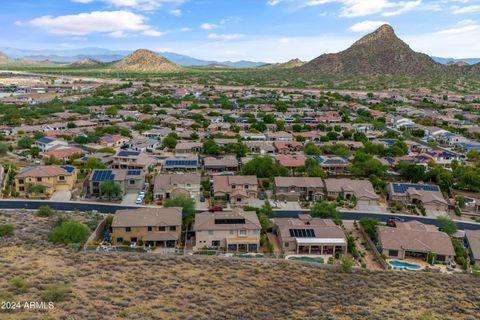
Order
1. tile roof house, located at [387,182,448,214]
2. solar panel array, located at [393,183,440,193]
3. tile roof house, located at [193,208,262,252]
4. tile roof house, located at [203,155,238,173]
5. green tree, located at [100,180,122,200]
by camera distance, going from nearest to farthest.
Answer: tile roof house, located at [193,208,262,252], green tree, located at [100,180,122,200], tile roof house, located at [387,182,448,214], solar panel array, located at [393,183,440,193], tile roof house, located at [203,155,238,173]

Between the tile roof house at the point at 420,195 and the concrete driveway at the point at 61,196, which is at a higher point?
the tile roof house at the point at 420,195

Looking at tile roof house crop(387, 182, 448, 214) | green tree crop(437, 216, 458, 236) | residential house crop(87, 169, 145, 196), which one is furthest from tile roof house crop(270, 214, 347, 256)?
residential house crop(87, 169, 145, 196)

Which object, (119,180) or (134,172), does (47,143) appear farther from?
(119,180)

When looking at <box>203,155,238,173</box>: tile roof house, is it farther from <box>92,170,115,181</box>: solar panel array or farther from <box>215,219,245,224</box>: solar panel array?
<box>215,219,245,224</box>: solar panel array

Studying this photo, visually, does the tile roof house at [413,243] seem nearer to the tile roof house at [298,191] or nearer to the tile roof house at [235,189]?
the tile roof house at [298,191]

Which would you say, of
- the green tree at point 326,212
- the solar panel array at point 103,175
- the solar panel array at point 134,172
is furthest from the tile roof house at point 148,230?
the green tree at point 326,212

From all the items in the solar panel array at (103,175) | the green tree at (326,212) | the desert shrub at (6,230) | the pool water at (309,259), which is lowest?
the pool water at (309,259)
